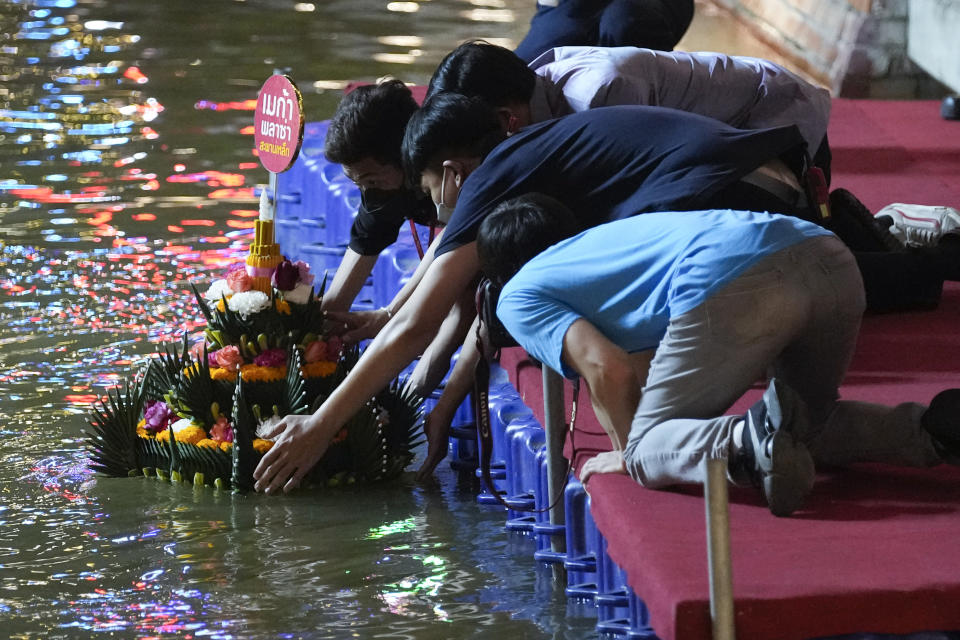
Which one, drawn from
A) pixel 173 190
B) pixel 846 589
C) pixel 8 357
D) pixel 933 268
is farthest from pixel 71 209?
pixel 846 589

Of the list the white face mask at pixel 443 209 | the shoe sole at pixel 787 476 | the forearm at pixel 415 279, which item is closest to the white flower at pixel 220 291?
the forearm at pixel 415 279

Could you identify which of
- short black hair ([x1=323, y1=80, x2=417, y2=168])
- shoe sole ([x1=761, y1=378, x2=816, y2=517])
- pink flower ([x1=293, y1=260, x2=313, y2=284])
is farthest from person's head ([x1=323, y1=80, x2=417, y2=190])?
shoe sole ([x1=761, y1=378, x2=816, y2=517])

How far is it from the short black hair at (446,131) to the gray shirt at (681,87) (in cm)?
35

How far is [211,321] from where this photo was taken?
3609mm

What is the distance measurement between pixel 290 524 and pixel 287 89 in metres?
A: 1.03

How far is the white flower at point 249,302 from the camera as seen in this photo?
351cm

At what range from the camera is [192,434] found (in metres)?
3.52

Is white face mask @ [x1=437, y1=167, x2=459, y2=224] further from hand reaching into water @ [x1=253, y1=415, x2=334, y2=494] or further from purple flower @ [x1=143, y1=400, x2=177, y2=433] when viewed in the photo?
purple flower @ [x1=143, y1=400, x2=177, y2=433]

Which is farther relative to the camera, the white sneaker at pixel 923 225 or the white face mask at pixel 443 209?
the white sneaker at pixel 923 225

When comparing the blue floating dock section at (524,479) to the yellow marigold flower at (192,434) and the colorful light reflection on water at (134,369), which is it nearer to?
the colorful light reflection on water at (134,369)

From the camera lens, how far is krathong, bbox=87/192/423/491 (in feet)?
11.5

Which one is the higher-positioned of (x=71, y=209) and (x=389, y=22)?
(x=389, y=22)

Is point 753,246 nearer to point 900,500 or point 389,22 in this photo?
point 900,500

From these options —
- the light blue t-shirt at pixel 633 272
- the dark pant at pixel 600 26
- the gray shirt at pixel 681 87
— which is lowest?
the light blue t-shirt at pixel 633 272
